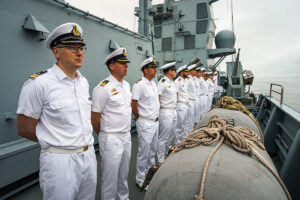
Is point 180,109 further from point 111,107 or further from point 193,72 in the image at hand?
point 111,107

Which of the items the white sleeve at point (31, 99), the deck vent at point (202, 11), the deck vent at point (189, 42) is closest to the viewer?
the white sleeve at point (31, 99)

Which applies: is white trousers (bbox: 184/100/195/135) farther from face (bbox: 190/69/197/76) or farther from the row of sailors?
the row of sailors

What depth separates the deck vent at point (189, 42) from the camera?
11.6m

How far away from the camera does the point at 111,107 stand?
2.02 meters

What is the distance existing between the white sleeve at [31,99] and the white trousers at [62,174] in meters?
0.30

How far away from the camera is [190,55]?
11680 millimetres

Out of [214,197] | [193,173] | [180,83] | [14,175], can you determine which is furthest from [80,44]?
[180,83]

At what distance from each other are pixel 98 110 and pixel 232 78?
749cm

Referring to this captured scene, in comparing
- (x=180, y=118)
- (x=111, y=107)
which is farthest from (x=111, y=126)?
(x=180, y=118)

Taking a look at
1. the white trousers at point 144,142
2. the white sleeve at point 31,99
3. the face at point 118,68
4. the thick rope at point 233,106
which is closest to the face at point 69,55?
the white sleeve at point 31,99

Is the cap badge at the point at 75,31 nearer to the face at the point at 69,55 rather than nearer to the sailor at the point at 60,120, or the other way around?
the sailor at the point at 60,120

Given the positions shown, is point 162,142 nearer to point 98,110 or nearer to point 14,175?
point 98,110

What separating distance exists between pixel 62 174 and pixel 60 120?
1.23ft

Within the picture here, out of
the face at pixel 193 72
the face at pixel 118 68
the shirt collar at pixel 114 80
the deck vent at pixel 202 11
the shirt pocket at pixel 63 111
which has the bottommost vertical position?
the shirt pocket at pixel 63 111
